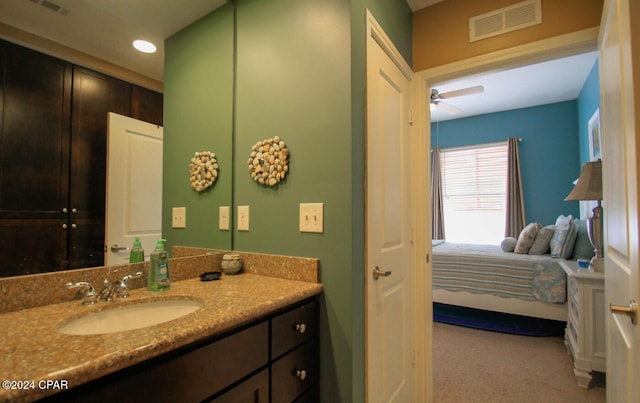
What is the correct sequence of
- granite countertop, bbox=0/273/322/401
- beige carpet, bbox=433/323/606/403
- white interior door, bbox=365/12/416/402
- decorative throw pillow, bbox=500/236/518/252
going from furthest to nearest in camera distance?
decorative throw pillow, bbox=500/236/518/252 < beige carpet, bbox=433/323/606/403 < white interior door, bbox=365/12/416/402 < granite countertop, bbox=0/273/322/401

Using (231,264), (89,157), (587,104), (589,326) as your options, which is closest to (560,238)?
(589,326)

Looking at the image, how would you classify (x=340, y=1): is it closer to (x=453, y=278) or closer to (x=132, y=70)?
(x=132, y=70)

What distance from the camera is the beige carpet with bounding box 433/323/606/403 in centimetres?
201

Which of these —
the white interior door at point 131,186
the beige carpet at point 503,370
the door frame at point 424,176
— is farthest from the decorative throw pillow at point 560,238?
the white interior door at point 131,186

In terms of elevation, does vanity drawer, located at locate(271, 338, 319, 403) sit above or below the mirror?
below

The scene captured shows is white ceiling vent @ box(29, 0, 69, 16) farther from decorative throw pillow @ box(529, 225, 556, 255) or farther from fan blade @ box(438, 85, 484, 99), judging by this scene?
decorative throw pillow @ box(529, 225, 556, 255)

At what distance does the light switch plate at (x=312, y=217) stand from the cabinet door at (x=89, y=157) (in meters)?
0.76

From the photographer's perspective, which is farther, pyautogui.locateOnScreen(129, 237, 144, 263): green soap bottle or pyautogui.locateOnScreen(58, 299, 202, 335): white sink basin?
pyautogui.locateOnScreen(129, 237, 144, 263): green soap bottle

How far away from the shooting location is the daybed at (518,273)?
9.42 ft

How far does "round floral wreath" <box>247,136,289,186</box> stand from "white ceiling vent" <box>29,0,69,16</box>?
0.81 metres

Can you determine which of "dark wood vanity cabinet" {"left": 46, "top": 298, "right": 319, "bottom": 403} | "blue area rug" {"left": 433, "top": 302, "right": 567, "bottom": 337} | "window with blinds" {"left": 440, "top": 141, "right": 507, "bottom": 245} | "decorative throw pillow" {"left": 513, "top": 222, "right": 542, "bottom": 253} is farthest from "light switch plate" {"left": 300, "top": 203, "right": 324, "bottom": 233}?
"window with blinds" {"left": 440, "top": 141, "right": 507, "bottom": 245}

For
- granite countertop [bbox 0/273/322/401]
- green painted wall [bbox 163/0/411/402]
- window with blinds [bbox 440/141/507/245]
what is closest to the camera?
granite countertop [bbox 0/273/322/401]

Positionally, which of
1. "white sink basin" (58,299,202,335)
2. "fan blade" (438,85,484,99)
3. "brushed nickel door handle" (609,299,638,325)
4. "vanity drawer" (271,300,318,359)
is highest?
"fan blade" (438,85,484,99)

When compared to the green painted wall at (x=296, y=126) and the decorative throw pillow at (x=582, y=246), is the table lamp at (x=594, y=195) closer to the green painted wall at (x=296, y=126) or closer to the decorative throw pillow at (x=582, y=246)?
the decorative throw pillow at (x=582, y=246)
